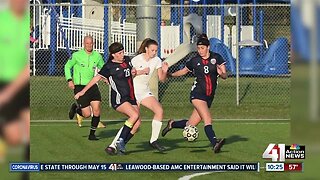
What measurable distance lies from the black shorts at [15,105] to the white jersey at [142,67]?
30.0 ft

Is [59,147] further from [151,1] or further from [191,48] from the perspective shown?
[191,48]

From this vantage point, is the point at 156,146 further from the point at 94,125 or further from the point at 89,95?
the point at 89,95

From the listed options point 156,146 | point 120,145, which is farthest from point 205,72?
point 120,145

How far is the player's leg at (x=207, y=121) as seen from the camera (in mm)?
11550

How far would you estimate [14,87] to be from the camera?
2629 millimetres

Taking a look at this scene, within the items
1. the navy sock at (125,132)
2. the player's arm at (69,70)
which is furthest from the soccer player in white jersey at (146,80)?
the player's arm at (69,70)

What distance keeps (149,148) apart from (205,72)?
156cm

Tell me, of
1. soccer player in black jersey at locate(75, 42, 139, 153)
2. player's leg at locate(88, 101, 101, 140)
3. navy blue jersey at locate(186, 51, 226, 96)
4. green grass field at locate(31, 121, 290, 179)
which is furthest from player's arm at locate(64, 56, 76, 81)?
navy blue jersey at locate(186, 51, 226, 96)

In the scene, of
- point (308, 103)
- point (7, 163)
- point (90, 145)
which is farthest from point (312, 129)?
point (90, 145)

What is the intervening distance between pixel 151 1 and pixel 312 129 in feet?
53.4

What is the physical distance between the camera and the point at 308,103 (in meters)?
2.74

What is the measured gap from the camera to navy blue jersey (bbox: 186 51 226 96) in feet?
39.2

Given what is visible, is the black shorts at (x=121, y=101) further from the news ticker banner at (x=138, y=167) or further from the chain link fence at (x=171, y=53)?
the chain link fence at (x=171, y=53)

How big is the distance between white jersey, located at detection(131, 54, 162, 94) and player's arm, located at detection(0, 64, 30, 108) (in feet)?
30.2
